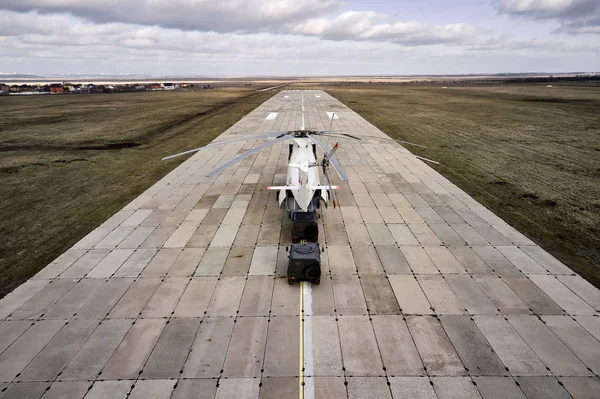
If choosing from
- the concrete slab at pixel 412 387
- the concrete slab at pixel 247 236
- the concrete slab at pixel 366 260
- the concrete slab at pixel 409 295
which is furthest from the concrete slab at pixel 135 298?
the concrete slab at pixel 409 295

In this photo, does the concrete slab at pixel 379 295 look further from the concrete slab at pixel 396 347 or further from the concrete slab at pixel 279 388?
the concrete slab at pixel 279 388

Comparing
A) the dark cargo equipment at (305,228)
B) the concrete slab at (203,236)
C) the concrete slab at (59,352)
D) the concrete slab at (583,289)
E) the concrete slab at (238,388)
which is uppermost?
the dark cargo equipment at (305,228)

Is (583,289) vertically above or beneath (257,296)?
above

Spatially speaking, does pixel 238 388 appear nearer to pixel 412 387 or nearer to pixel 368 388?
pixel 368 388

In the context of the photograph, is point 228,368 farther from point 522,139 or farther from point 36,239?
point 522,139

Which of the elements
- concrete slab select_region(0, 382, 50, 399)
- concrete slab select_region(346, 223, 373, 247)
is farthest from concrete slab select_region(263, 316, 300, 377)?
concrete slab select_region(0, 382, 50, 399)

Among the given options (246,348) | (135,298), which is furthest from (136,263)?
(246,348)
